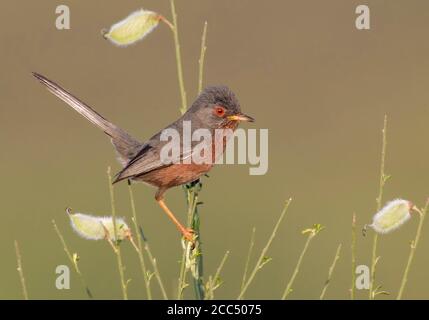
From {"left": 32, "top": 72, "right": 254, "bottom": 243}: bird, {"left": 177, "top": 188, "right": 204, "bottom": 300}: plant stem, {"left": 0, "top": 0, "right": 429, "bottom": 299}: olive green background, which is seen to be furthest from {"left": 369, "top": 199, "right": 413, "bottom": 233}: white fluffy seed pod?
{"left": 0, "top": 0, "right": 429, "bottom": 299}: olive green background

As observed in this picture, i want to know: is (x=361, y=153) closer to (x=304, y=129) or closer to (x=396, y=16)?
(x=304, y=129)

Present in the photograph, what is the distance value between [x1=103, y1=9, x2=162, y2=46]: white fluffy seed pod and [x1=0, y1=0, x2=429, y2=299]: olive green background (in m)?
Answer: 4.18

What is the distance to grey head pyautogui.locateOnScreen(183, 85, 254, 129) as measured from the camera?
5.42 meters

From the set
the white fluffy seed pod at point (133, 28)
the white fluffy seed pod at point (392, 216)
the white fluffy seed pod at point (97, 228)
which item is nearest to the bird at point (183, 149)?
the white fluffy seed pod at point (133, 28)

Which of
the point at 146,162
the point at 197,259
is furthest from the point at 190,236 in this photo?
the point at 146,162

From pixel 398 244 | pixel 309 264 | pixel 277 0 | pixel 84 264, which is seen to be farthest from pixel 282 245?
pixel 277 0

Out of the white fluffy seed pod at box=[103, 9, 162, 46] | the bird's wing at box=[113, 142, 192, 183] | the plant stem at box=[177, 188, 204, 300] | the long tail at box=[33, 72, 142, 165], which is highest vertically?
the white fluffy seed pod at box=[103, 9, 162, 46]

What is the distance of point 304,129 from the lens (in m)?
12.8

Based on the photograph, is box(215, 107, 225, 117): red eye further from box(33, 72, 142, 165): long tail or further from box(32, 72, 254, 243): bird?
box(33, 72, 142, 165): long tail

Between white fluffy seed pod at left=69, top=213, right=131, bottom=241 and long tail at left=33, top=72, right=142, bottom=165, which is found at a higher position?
long tail at left=33, top=72, right=142, bottom=165

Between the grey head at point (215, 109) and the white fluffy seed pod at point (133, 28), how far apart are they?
2.58 feet

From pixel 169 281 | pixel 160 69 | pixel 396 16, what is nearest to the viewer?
pixel 169 281

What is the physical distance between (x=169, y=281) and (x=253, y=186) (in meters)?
2.81

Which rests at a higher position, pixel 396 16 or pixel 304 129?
pixel 396 16
